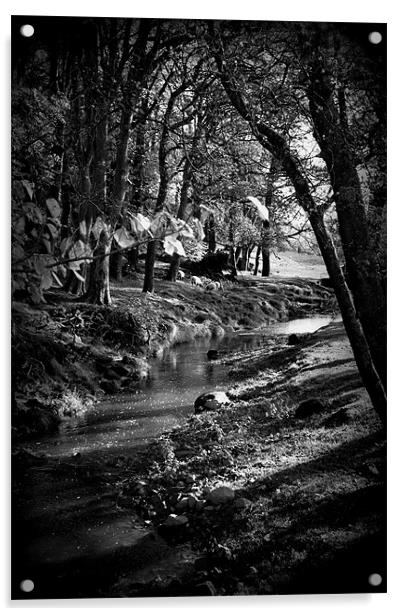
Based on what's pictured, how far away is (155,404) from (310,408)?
129 centimetres

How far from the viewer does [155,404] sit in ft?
14.4

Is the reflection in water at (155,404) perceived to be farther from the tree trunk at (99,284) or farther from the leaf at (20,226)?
the leaf at (20,226)

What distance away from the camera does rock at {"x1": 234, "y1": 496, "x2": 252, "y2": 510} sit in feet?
10.8

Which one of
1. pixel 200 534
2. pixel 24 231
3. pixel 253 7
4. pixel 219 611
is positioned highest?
pixel 253 7

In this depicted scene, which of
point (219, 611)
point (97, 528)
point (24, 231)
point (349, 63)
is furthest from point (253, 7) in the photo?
point (219, 611)

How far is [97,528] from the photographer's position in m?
3.21

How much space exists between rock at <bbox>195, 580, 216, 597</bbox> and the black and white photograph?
10 mm

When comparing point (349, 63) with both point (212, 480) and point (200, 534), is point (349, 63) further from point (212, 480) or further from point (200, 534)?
point (200, 534)

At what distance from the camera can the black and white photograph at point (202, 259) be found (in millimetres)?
3090

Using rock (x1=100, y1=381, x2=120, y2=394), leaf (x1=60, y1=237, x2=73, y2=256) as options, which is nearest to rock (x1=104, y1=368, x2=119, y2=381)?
rock (x1=100, y1=381, x2=120, y2=394)

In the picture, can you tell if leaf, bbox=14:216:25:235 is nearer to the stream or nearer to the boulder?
the stream

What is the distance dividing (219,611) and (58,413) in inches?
67.5

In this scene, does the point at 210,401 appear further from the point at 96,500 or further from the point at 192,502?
the point at 96,500

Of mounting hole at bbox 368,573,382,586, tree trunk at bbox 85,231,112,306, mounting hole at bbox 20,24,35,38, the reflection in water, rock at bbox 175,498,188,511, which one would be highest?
mounting hole at bbox 20,24,35,38
